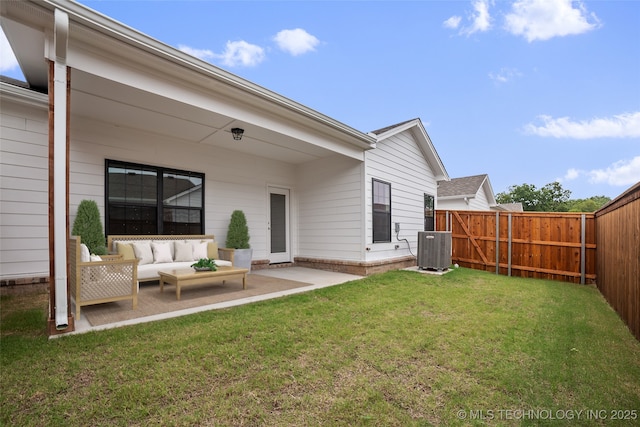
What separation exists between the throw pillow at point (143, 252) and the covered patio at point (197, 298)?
48cm

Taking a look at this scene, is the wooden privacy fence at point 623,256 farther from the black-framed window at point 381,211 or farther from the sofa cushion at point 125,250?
the sofa cushion at point 125,250

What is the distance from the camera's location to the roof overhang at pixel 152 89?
2975mm

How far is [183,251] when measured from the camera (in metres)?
5.80

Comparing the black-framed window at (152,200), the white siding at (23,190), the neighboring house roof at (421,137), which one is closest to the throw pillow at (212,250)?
the black-framed window at (152,200)

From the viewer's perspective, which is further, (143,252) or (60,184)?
(143,252)

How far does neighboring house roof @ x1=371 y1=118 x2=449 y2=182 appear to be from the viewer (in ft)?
24.4

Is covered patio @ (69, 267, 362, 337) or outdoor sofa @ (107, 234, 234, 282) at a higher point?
outdoor sofa @ (107, 234, 234, 282)

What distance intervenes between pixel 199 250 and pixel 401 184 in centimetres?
558

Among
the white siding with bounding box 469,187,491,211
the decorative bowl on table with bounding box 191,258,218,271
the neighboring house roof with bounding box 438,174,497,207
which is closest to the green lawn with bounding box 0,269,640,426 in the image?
the decorative bowl on table with bounding box 191,258,218,271

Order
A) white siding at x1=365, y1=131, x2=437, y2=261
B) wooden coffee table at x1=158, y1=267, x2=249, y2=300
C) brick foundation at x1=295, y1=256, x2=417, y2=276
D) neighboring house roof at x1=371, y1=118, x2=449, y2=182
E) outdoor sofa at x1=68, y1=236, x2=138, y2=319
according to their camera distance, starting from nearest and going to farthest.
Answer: outdoor sofa at x1=68, y1=236, x2=138, y2=319, wooden coffee table at x1=158, y1=267, x2=249, y2=300, brick foundation at x1=295, y1=256, x2=417, y2=276, white siding at x1=365, y1=131, x2=437, y2=261, neighboring house roof at x1=371, y1=118, x2=449, y2=182

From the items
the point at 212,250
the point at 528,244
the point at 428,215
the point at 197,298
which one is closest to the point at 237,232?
the point at 212,250

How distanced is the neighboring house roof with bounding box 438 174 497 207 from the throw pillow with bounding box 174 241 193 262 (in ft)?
41.5

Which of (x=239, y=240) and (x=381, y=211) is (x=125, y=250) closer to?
(x=239, y=240)

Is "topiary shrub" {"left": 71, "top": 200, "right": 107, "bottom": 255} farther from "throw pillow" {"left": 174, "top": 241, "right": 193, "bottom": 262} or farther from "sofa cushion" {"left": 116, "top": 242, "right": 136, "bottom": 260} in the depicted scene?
"throw pillow" {"left": 174, "top": 241, "right": 193, "bottom": 262}
